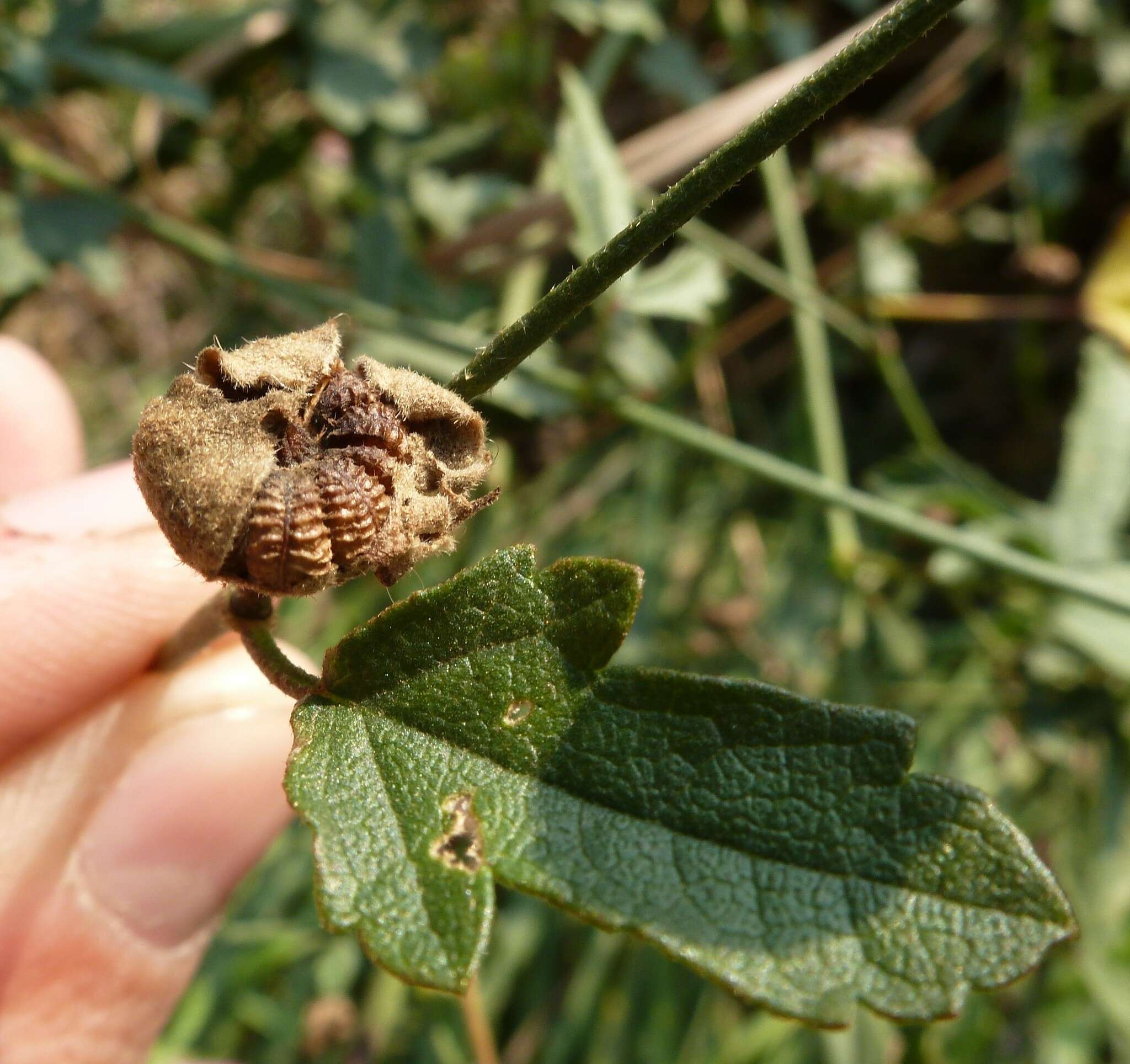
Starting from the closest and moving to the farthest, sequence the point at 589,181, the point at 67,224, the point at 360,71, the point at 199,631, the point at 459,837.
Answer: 1. the point at 459,837
2. the point at 199,631
3. the point at 589,181
4. the point at 67,224
5. the point at 360,71

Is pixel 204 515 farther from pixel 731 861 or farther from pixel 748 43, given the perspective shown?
pixel 748 43

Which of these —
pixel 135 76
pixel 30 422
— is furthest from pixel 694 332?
pixel 30 422

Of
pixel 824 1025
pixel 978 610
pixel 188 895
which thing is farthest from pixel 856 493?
pixel 188 895

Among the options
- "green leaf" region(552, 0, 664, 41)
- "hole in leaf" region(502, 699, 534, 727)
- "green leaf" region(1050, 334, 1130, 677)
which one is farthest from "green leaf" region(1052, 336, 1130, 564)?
Result: "hole in leaf" region(502, 699, 534, 727)

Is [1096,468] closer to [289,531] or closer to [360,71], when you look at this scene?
[360,71]

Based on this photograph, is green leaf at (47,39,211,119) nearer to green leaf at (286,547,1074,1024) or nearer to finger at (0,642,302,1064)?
finger at (0,642,302,1064)

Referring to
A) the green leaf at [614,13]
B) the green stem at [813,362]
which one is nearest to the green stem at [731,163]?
the green stem at [813,362]
